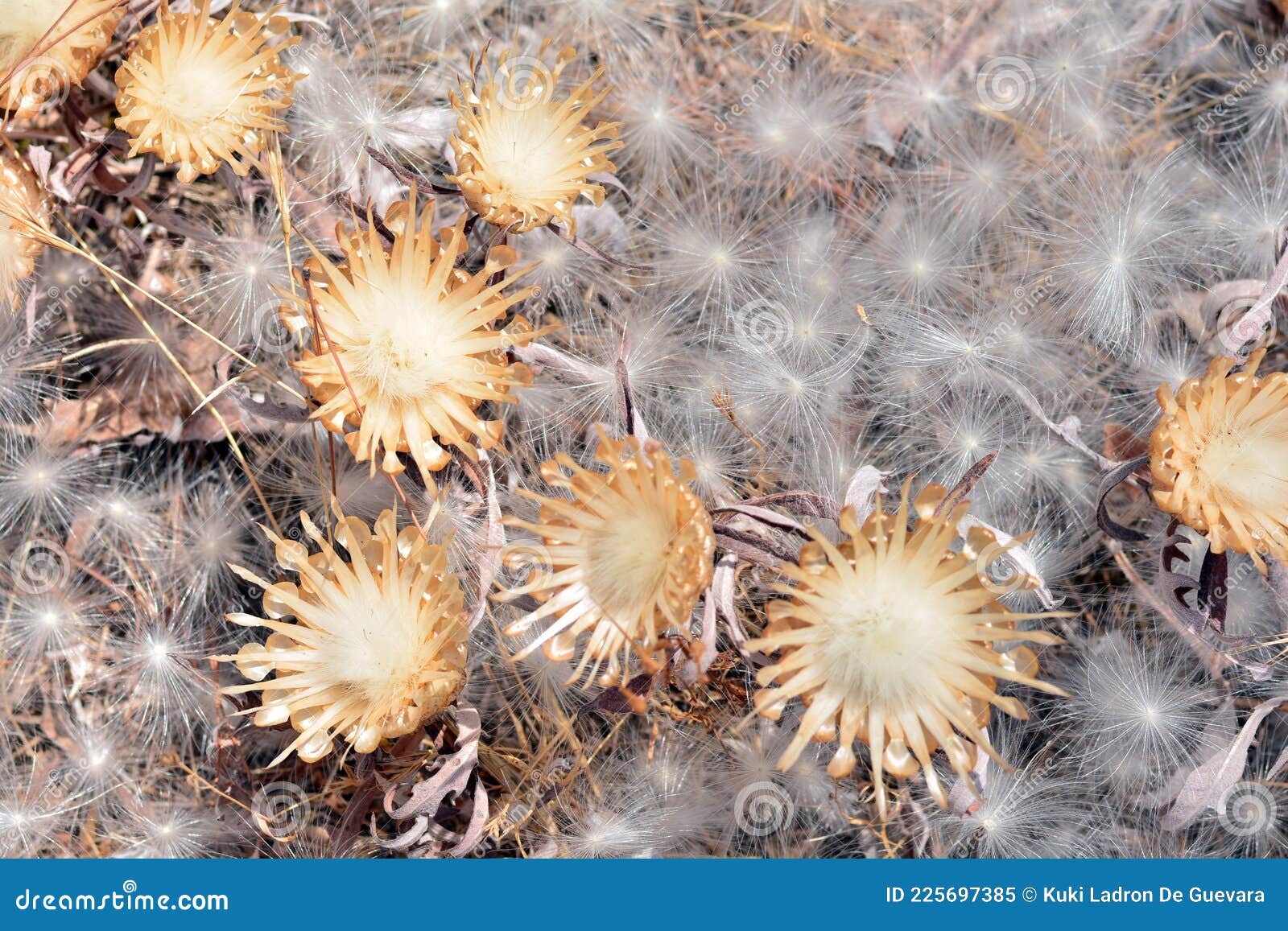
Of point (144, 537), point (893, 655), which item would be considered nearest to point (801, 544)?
point (893, 655)

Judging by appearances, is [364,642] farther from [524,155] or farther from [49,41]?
[49,41]

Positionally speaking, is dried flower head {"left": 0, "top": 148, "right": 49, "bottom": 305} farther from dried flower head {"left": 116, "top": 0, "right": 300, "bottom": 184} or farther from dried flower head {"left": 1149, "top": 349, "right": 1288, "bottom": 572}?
dried flower head {"left": 1149, "top": 349, "right": 1288, "bottom": 572}

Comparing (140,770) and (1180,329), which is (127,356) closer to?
(140,770)

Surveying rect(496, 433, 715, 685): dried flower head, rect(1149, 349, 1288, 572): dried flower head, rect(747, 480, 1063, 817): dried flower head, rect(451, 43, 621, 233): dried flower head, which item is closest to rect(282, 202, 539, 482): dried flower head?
rect(451, 43, 621, 233): dried flower head

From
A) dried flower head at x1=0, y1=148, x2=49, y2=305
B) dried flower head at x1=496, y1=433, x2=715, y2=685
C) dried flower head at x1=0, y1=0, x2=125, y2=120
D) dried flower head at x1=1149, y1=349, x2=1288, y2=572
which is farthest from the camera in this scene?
dried flower head at x1=0, y1=148, x2=49, y2=305

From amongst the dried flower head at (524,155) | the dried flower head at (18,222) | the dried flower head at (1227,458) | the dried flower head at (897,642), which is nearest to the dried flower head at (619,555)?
the dried flower head at (897,642)
